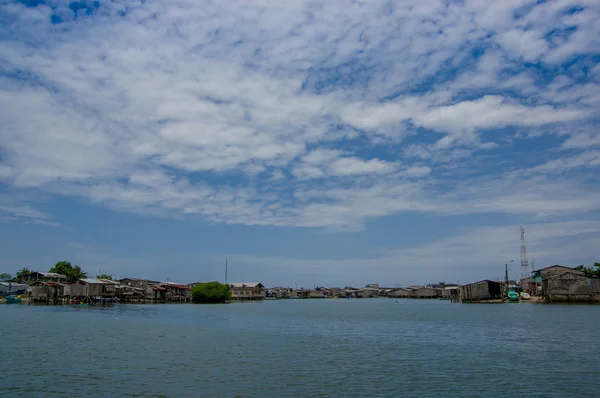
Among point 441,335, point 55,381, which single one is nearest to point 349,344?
point 441,335

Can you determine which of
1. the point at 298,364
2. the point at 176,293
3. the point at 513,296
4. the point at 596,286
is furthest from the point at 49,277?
the point at 596,286

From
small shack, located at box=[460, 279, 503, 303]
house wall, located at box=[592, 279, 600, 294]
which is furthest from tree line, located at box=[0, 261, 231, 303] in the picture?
house wall, located at box=[592, 279, 600, 294]

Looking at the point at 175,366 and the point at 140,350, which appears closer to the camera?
the point at 175,366

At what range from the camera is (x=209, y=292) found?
5069 inches

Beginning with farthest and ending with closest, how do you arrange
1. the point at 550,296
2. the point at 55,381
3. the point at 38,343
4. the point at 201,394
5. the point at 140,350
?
the point at 550,296 < the point at 38,343 < the point at 140,350 < the point at 55,381 < the point at 201,394

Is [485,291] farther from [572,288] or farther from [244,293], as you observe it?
[244,293]

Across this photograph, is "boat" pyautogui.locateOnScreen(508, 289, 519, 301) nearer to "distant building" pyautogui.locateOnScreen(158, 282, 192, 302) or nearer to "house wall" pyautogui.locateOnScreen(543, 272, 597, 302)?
"house wall" pyautogui.locateOnScreen(543, 272, 597, 302)

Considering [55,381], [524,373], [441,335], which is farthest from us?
[441,335]

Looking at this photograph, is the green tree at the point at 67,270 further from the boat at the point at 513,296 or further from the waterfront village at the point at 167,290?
the boat at the point at 513,296

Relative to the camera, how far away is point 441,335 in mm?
40625

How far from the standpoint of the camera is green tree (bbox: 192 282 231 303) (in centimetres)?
12875

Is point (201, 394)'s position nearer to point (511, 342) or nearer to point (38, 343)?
point (38, 343)

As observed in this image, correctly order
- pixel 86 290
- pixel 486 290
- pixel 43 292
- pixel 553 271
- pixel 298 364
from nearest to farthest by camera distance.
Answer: pixel 298 364 → pixel 86 290 → pixel 43 292 → pixel 553 271 → pixel 486 290

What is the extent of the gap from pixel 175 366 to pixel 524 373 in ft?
63.3
